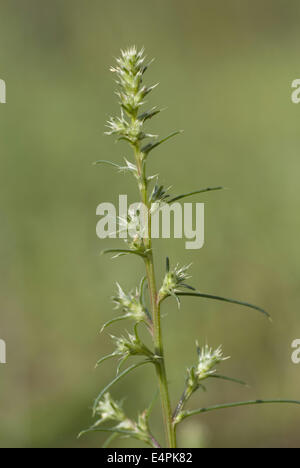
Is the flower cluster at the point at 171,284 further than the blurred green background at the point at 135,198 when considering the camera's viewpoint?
No

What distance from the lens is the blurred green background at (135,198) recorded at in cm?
398

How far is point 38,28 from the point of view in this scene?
8523 millimetres

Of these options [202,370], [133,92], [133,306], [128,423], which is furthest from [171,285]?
[133,92]

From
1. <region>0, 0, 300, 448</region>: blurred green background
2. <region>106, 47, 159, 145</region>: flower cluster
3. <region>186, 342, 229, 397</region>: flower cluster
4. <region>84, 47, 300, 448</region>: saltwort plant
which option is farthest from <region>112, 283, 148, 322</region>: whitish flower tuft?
<region>0, 0, 300, 448</region>: blurred green background

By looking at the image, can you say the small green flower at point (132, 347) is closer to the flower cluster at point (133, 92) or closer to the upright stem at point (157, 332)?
the upright stem at point (157, 332)

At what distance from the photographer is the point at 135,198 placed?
5445 millimetres

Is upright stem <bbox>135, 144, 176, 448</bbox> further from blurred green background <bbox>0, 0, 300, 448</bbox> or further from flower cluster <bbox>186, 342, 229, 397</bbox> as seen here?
blurred green background <bbox>0, 0, 300, 448</bbox>

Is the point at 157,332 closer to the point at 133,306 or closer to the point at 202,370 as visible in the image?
the point at 133,306

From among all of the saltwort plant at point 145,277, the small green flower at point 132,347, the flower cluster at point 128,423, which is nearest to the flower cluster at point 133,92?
the saltwort plant at point 145,277

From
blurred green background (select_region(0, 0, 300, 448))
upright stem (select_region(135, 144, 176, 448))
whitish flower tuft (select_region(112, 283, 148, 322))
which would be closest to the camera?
upright stem (select_region(135, 144, 176, 448))

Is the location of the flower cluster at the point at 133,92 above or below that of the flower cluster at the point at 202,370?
above

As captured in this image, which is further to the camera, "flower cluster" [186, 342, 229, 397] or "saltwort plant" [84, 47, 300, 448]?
"flower cluster" [186, 342, 229, 397]

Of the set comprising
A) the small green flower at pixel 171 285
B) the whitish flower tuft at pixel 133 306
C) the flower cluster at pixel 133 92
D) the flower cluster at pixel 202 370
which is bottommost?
the flower cluster at pixel 202 370

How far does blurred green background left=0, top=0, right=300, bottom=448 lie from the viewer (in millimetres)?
3977
